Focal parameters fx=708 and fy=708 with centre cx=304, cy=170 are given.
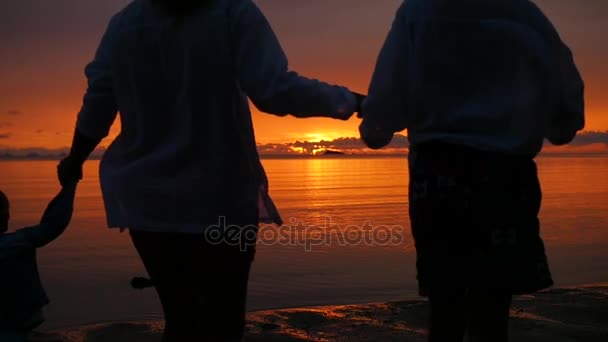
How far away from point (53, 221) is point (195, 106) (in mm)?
1063

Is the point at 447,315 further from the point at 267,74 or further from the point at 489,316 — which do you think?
the point at 267,74

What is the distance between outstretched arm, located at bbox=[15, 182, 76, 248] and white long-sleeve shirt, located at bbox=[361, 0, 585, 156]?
129 centimetres

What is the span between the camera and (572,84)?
2568 mm

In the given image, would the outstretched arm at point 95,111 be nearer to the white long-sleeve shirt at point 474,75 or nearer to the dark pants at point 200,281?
the dark pants at point 200,281

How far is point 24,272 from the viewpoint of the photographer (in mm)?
2932

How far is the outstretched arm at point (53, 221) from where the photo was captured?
2.90 metres

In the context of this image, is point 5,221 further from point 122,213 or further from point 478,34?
point 478,34

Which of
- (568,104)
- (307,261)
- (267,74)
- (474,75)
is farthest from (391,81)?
(307,261)

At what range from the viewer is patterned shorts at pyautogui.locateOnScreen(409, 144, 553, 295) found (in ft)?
7.95

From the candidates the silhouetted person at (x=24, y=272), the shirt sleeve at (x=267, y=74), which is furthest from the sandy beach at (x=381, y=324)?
the shirt sleeve at (x=267, y=74)

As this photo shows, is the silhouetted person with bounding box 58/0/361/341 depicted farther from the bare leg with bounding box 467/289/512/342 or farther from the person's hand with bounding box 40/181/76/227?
the bare leg with bounding box 467/289/512/342

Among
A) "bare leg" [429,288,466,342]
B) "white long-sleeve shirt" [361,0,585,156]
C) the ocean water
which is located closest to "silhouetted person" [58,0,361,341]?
"white long-sleeve shirt" [361,0,585,156]

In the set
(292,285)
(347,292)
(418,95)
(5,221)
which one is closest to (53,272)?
(292,285)

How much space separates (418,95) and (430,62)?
0.40 ft
